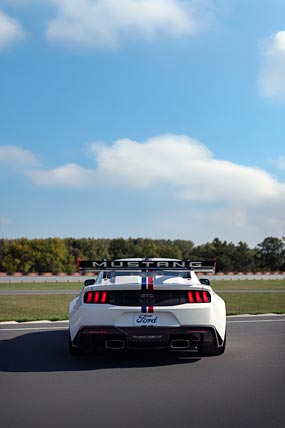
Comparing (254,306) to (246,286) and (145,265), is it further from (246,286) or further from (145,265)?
(246,286)

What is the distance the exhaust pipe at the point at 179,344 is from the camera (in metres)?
7.53

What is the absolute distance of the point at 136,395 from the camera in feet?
19.0

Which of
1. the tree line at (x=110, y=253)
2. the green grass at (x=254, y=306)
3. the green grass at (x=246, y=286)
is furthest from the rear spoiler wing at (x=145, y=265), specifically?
the tree line at (x=110, y=253)

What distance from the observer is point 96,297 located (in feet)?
25.5

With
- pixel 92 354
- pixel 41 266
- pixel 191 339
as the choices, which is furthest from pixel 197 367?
pixel 41 266

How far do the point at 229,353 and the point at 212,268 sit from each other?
4.37ft

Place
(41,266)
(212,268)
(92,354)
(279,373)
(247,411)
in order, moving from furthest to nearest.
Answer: (41,266) → (212,268) → (92,354) → (279,373) → (247,411)

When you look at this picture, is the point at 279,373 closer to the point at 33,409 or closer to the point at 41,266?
the point at 33,409

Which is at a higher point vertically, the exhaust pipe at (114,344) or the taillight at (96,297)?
the taillight at (96,297)

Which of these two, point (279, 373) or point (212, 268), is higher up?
point (212, 268)

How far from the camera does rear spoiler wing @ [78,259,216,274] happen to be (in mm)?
8695

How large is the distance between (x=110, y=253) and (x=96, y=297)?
130m

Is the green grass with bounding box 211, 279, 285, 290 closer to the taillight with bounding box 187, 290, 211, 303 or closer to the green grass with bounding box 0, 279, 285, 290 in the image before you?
the green grass with bounding box 0, 279, 285, 290

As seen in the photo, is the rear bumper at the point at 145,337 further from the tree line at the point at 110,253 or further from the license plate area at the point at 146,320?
the tree line at the point at 110,253
